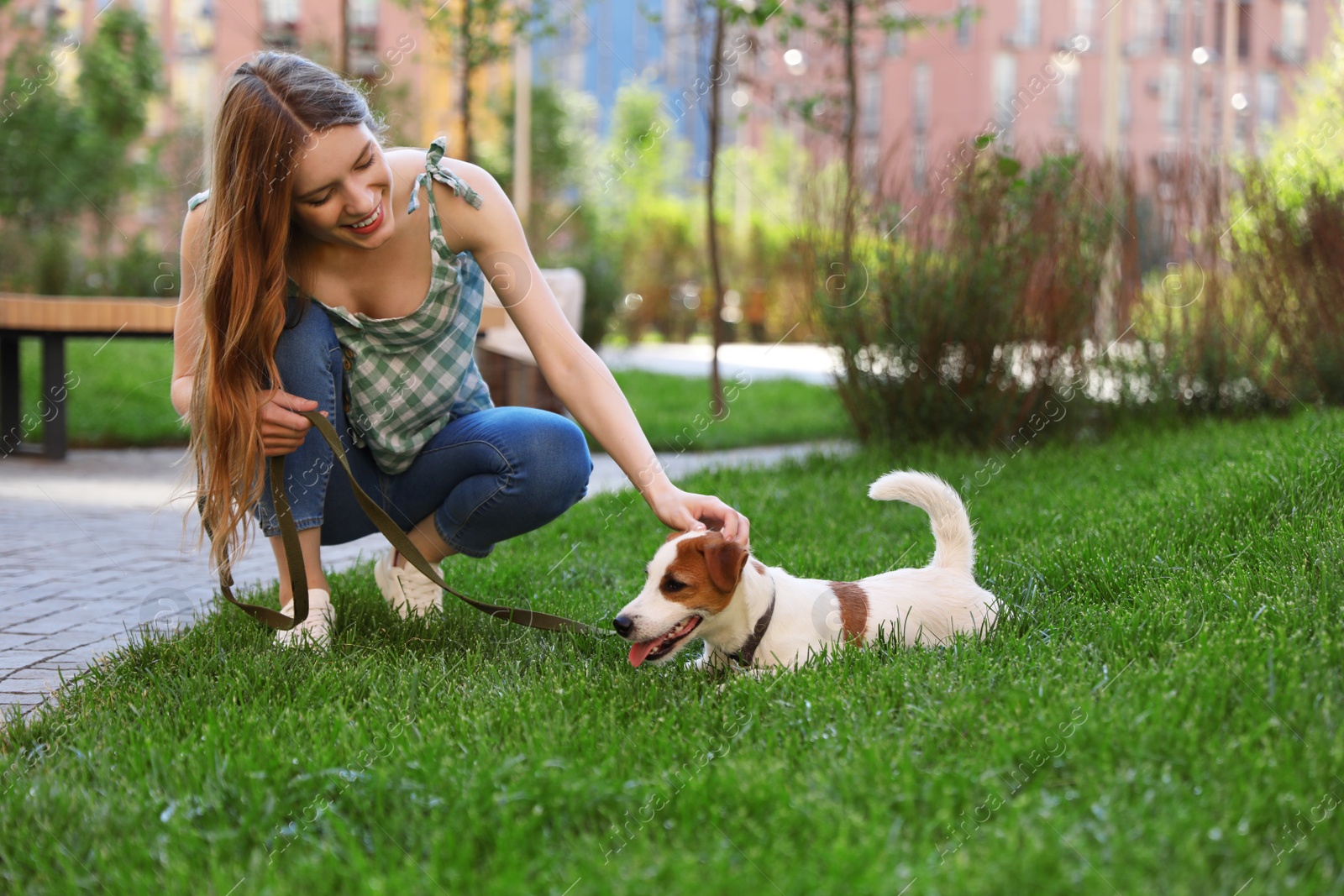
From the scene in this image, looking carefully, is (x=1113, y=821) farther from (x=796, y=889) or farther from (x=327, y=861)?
(x=327, y=861)

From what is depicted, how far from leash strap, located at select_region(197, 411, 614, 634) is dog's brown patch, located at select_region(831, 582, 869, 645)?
628 mm

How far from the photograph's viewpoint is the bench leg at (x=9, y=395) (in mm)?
7160

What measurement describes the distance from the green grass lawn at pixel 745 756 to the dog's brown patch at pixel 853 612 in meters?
0.10

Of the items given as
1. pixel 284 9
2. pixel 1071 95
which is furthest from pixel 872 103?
pixel 284 9

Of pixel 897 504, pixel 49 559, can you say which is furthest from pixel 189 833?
pixel 897 504

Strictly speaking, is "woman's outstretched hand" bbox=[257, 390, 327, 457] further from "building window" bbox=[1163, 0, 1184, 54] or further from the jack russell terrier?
"building window" bbox=[1163, 0, 1184, 54]

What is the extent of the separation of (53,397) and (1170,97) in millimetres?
37748

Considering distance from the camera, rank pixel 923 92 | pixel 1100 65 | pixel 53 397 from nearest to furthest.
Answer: pixel 53 397 → pixel 1100 65 → pixel 923 92

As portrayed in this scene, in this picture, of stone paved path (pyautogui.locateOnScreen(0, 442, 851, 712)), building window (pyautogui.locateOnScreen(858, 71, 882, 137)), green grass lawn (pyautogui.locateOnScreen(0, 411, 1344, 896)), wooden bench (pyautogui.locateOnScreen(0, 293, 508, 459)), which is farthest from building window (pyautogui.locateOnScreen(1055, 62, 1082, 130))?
green grass lawn (pyautogui.locateOnScreen(0, 411, 1344, 896))

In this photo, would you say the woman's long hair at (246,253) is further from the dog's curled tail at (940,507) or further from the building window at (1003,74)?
the building window at (1003,74)

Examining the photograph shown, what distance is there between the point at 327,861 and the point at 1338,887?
4.95 ft

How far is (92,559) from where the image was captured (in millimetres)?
4480

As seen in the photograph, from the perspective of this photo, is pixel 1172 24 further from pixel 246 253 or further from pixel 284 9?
pixel 246 253

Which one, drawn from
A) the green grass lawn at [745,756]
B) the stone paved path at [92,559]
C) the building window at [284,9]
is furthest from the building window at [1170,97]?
the green grass lawn at [745,756]
